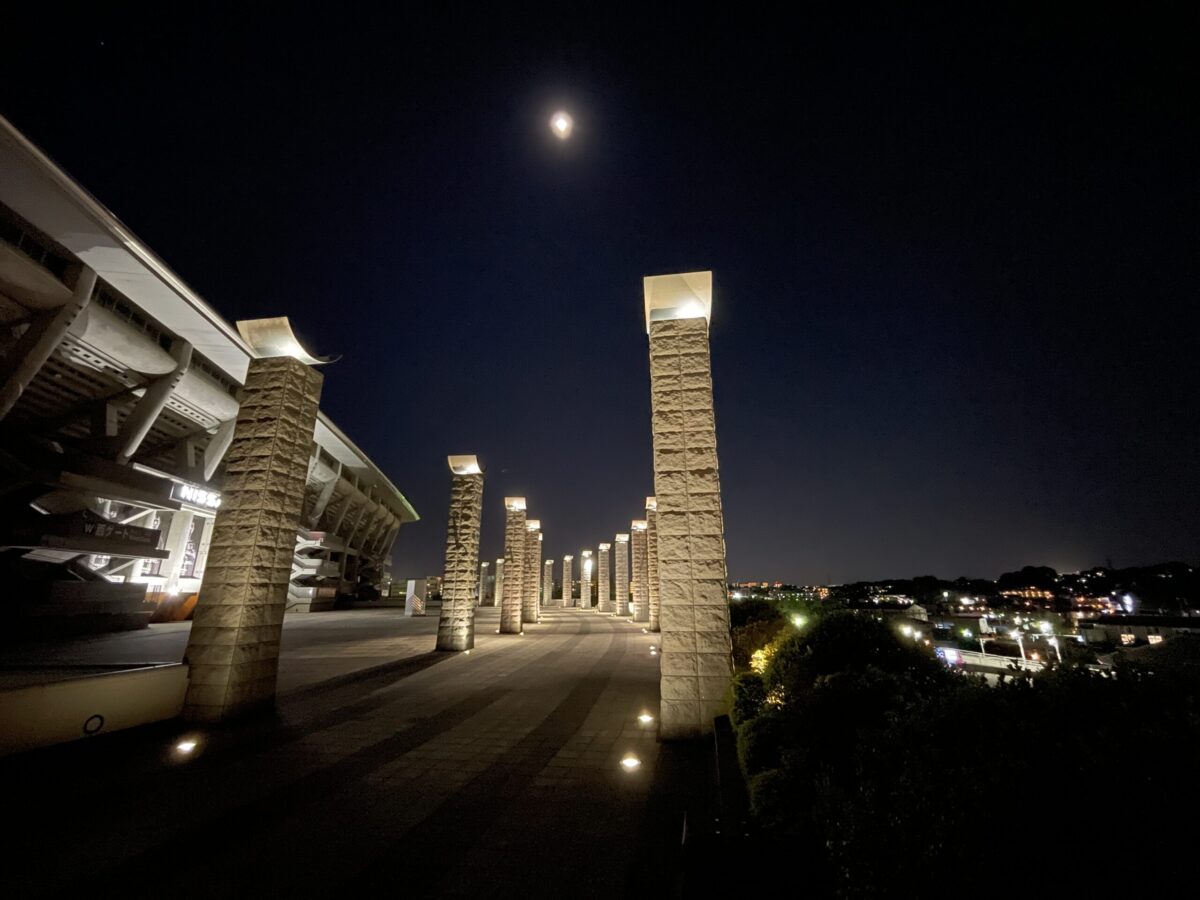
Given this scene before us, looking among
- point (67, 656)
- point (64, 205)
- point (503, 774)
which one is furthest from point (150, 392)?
point (503, 774)

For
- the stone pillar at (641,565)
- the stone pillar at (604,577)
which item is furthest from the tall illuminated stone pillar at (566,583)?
the stone pillar at (641,565)

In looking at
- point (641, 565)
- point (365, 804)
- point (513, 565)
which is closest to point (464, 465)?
point (513, 565)

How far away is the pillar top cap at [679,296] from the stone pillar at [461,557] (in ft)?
28.2

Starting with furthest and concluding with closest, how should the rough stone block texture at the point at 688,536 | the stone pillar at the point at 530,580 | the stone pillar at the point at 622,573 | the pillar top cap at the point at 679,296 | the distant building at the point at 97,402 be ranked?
the stone pillar at the point at 622,573
the stone pillar at the point at 530,580
the distant building at the point at 97,402
the pillar top cap at the point at 679,296
the rough stone block texture at the point at 688,536

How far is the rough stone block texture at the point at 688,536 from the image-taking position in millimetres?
5535

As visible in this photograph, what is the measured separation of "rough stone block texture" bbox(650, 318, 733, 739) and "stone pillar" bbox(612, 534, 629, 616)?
2270 centimetres

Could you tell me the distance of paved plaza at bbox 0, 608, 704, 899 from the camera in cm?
285

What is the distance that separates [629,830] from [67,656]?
1450cm

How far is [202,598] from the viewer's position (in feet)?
21.8

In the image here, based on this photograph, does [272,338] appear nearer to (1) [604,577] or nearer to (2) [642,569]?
(2) [642,569]

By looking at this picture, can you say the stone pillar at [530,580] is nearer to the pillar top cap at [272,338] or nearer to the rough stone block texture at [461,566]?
the rough stone block texture at [461,566]

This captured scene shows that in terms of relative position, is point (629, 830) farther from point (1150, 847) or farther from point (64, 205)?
point (64, 205)

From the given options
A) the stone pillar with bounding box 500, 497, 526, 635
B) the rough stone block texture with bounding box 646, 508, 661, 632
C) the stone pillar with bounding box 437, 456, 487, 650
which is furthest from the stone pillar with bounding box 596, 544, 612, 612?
the stone pillar with bounding box 437, 456, 487, 650

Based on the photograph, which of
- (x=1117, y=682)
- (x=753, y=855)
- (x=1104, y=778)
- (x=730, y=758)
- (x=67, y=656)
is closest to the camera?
(x=1104, y=778)
